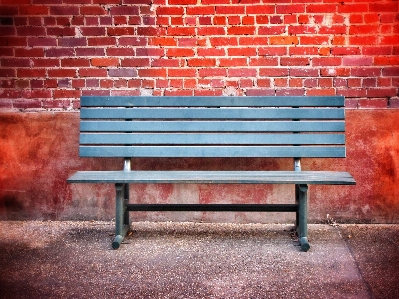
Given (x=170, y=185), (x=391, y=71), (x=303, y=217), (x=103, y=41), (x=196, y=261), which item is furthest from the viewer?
(x=170, y=185)

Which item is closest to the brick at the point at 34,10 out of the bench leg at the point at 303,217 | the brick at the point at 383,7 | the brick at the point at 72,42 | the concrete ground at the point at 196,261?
the brick at the point at 72,42

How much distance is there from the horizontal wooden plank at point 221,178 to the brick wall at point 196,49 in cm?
78

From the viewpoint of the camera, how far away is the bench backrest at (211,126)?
9.79 feet

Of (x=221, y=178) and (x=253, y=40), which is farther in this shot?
(x=253, y=40)

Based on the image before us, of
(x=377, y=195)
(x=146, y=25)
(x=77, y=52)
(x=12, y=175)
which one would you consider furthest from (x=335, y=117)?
(x=12, y=175)

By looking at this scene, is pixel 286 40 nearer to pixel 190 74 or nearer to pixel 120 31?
pixel 190 74

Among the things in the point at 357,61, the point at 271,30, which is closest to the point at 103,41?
the point at 271,30

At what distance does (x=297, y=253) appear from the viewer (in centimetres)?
269

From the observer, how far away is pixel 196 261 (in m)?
2.57

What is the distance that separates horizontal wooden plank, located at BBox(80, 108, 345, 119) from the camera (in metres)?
2.98

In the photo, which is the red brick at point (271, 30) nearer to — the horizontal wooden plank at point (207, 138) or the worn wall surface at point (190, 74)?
the worn wall surface at point (190, 74)

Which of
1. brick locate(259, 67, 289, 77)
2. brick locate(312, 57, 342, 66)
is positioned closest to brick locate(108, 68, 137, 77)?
brick locate(259, 67, 289, 77)

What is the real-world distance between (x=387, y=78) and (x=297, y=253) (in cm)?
Result: 160

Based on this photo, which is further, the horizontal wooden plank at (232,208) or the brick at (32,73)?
the brick at (32,73)
